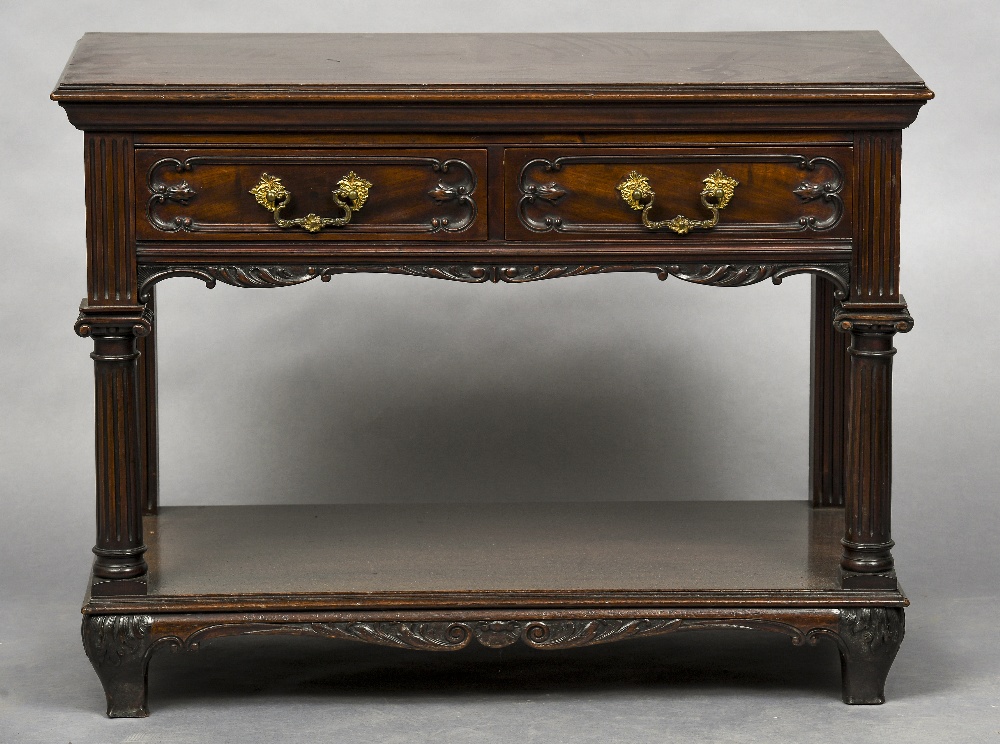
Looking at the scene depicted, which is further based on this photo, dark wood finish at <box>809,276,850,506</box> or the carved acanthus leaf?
dark wood finish at <box>809,276,850,506</box>

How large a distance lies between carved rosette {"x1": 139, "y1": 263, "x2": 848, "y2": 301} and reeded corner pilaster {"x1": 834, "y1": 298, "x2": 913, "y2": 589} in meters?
0.10

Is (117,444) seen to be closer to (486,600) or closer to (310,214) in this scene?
(310,214)

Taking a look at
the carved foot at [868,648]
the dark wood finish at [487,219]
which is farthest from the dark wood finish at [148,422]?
the carved foot at [868,648]

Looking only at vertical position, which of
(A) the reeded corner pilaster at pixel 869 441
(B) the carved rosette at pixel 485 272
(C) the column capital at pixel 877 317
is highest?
(B) the carved rosette at pixel 485 272

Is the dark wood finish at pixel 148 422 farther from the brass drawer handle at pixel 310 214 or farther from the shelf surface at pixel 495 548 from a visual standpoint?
the brass drawer handle at pixel 310 214

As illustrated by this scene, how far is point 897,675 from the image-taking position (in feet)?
13.4

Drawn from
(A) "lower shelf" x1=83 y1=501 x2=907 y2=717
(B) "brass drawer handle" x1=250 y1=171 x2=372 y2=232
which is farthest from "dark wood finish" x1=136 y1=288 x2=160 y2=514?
(B) "brass drawer handle" x1=250 y1=171 x2=372 y2=232

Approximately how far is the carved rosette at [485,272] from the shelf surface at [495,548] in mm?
647

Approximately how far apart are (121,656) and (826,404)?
1858mm

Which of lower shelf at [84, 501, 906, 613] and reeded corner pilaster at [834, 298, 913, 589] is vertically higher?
reeded corner pilaster at [834, 298, 913, 589]

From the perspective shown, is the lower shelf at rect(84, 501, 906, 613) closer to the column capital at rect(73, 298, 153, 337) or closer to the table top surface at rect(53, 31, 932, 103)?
the column capital at rect(73, 298, 153, 337)

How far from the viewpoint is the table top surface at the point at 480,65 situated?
367 centimetres

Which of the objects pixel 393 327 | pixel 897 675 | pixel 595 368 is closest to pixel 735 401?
pixel 595 368

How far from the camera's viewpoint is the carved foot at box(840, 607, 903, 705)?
152 inches
